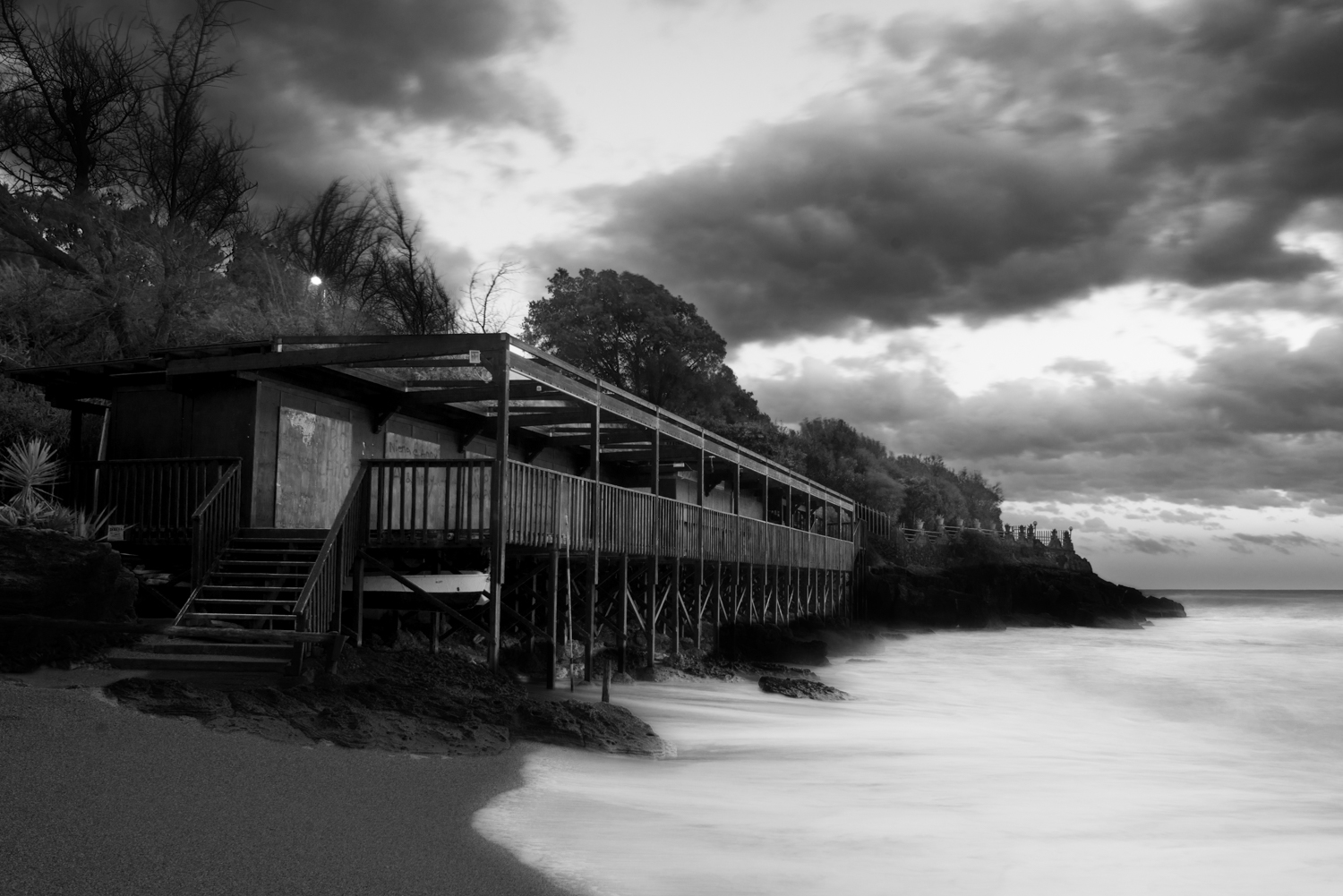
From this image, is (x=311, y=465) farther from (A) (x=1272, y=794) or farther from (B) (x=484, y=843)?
(A) (x=1272, y=794)

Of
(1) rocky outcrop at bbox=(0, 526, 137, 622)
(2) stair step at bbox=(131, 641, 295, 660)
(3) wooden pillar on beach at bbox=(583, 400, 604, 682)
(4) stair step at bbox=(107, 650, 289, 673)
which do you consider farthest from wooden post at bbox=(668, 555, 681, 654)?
(1) rocky outcrop at bbox=(0, 526, 137, 622)

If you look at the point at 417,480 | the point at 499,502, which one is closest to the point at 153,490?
the point at 417,480

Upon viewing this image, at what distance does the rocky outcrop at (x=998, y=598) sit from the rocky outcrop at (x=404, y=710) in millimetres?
33757

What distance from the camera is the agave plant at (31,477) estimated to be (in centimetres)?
1320

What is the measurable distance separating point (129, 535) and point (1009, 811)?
434 inches

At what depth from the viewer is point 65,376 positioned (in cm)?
1603

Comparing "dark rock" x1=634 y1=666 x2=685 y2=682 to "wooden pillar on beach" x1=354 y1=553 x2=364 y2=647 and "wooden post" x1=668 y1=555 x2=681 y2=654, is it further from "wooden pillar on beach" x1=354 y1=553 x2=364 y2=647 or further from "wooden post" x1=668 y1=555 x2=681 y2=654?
"wooden pillar on beach" x1=354 y1=553 x2=364 y2=647

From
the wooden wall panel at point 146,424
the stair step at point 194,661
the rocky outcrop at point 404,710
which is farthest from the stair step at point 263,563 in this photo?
the wooden wall panel at point 146,424

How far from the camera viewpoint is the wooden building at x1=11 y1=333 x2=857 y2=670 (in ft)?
44.4

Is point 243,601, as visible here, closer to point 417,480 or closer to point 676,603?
point 417,480

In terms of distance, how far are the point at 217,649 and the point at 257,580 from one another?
9.08 ft

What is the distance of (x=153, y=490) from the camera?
14586 millimetres

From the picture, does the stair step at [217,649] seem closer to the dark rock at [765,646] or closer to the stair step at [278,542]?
the stair step at [278,542]

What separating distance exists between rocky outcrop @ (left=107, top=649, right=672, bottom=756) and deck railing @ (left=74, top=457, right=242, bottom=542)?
137 inches
